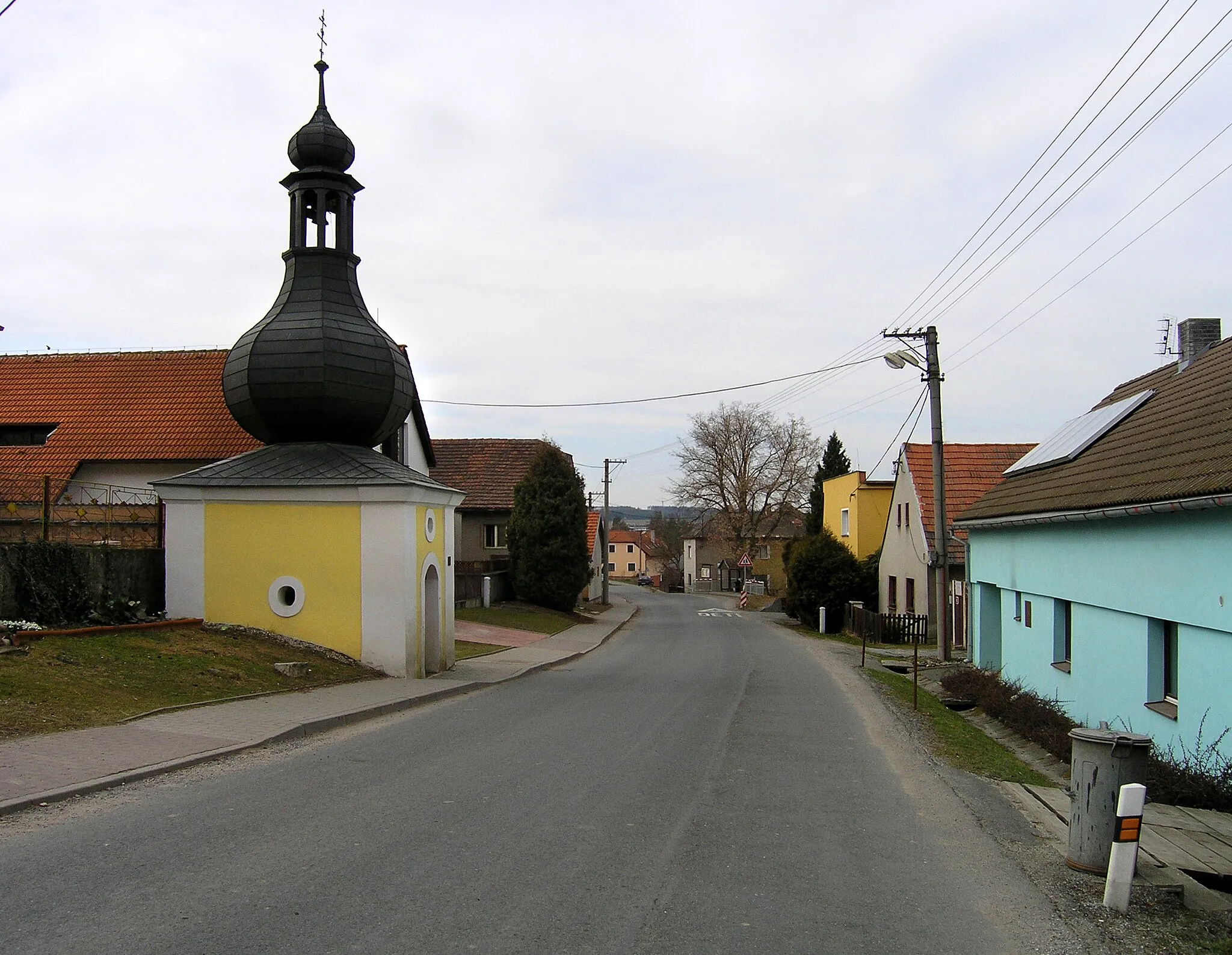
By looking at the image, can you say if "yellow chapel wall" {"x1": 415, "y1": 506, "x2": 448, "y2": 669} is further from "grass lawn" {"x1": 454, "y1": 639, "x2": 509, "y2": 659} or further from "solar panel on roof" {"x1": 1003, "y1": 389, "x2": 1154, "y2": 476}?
"solar panel on roof" {"x1": 1003, "y1": 389, "x2": 1154, "y2": 476}

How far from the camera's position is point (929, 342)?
2202 cm

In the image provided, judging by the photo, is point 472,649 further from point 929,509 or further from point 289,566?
point 929,509

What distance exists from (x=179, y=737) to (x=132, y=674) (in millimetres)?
2947

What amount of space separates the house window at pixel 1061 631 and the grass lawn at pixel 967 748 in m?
1.66

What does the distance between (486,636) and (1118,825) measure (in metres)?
21.5

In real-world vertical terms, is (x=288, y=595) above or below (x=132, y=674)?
above

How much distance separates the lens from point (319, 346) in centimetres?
1747

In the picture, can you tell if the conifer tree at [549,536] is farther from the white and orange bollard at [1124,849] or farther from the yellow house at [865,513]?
the white and orange bollard at [1124,849]

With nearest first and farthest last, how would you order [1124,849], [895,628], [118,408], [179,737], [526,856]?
[1124,849]
[526,856]
[179,737]
[118,408]
[895,628]

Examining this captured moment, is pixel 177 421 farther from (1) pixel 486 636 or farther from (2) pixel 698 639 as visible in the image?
(2) pixel 698 639

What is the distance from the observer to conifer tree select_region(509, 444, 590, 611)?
3594cm

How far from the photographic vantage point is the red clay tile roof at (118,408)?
23219mm

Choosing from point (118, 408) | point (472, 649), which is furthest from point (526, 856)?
point (118, 408)

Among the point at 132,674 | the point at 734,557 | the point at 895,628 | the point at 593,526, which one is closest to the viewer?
the point at 132,674
